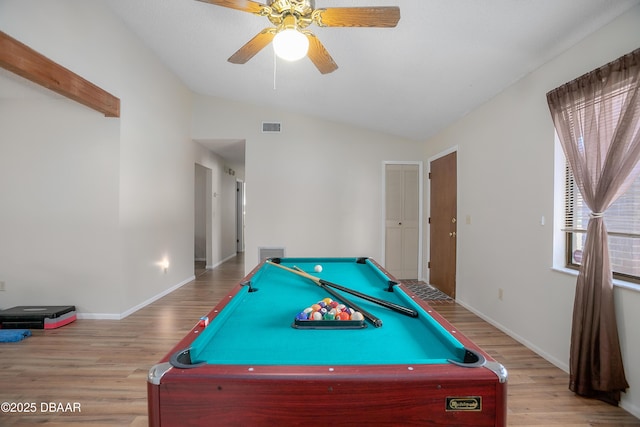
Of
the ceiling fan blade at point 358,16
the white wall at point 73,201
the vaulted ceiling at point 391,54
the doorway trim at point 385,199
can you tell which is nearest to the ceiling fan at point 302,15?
the ceiling fan blade at point 358,16

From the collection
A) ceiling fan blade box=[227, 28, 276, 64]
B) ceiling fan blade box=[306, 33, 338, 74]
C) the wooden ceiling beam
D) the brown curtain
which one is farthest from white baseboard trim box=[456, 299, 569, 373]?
the wooden ceiling beam

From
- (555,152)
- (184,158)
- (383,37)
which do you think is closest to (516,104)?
(555,152)

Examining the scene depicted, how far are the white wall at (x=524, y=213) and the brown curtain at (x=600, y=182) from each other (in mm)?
108

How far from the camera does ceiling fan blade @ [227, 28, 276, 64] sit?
184 centimetres

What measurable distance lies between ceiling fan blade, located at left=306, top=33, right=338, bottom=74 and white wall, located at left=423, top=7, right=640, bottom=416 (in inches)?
68.6

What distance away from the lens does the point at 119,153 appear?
3.09 metres

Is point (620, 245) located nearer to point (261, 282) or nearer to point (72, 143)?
point (261, 282)

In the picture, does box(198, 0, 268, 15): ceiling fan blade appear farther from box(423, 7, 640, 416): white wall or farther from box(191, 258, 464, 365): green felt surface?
box(423, 7, 640, 416): white wall

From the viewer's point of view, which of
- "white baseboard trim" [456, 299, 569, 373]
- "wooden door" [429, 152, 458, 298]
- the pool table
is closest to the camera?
the pool table

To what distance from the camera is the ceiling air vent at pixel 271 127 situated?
4.70 metres

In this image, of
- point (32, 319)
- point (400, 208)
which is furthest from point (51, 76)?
point (400, 208)

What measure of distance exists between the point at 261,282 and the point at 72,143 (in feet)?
9.05

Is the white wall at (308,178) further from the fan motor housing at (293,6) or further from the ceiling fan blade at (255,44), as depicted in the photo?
the fan motor housing at (293,6)

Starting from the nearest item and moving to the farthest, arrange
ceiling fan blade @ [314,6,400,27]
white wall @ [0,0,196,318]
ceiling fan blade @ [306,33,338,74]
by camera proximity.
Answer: ceiling fan blade @ [314,6,400,27], ceiling fan blade @ [306,33,338,74], white wall @ [0,0,196,318]
